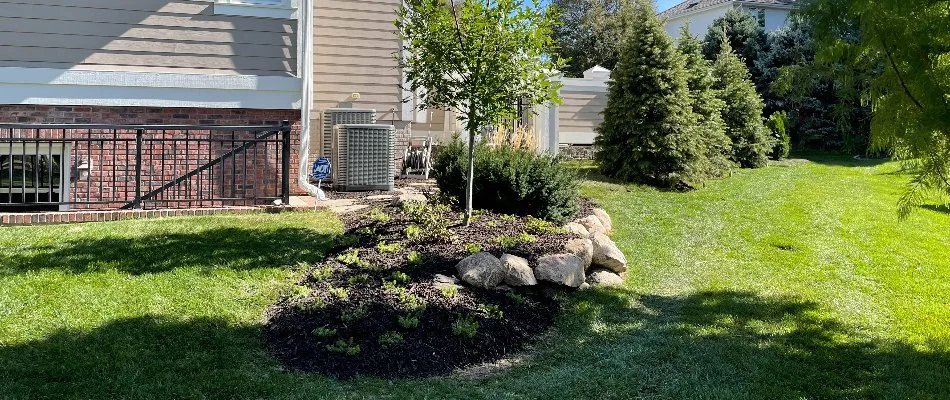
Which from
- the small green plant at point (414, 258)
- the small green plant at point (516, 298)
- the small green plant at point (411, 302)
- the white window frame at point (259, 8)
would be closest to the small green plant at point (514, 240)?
the small green plant at point (414, 258)

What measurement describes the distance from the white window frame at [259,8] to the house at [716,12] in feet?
64.0

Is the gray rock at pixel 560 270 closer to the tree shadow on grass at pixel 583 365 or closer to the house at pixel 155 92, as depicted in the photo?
the tree shadow on grass at pixel 583 365

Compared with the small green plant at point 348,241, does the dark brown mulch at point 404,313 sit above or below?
below

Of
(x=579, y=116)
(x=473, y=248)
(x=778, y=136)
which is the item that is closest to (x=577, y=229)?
(x=473, y=248)

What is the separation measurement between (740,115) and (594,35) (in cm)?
1475

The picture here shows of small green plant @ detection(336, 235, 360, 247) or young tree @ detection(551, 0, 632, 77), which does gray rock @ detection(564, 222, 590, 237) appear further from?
young tree @ detection(551, 0, 632, 77)

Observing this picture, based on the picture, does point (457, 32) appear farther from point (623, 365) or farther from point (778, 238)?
point (778, 238)

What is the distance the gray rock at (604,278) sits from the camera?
19.5ft

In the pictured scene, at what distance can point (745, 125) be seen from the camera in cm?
1585

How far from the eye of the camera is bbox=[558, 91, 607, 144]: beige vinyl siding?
741 inches

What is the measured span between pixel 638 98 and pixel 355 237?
273 inches

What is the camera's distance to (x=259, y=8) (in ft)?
28.7

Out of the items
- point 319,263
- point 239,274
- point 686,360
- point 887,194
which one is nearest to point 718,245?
point 686,360

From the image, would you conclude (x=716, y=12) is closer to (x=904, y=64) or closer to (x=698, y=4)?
(x=698, y=4)
